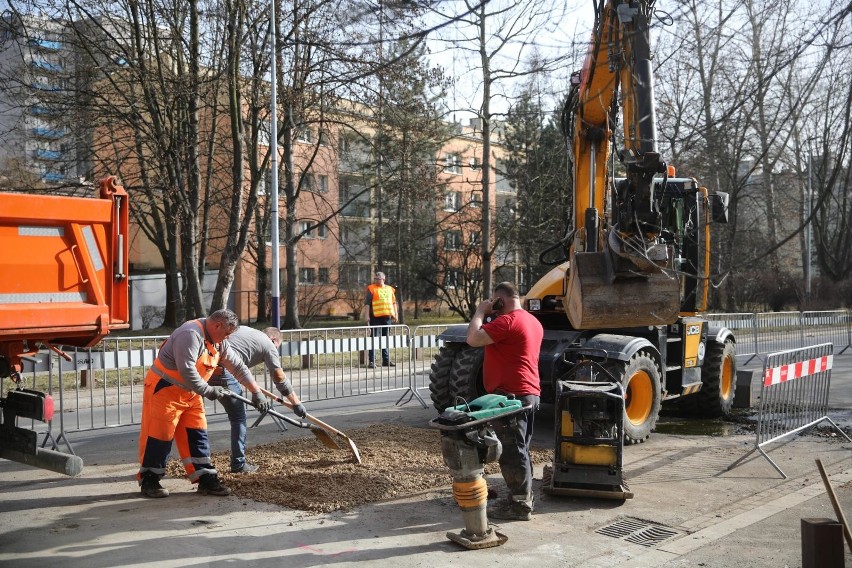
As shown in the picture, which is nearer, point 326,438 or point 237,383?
point 326,438

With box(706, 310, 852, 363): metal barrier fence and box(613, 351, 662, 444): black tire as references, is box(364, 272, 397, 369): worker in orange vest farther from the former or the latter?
box(613, 351, 662, 444): black tire

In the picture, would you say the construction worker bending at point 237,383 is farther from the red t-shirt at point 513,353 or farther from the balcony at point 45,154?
the balcony at point 45,154

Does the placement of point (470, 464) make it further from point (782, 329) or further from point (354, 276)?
point (354, 276)

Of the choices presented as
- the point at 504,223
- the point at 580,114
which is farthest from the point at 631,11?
the point at 504,223

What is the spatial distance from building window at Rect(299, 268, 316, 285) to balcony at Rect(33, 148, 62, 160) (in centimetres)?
1986

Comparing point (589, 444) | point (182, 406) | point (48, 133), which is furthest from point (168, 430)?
point (48, 133)

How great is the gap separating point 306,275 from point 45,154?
66.9 ft

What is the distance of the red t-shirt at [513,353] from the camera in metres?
6.38

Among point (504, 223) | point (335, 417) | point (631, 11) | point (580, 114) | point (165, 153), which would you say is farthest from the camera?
point (504, 223)

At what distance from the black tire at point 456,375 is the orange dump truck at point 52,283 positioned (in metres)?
4.04

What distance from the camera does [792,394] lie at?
9.11 meters

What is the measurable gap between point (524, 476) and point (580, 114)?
4.99 metres

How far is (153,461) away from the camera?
6715 mm

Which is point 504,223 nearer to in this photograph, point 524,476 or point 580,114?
point 580,114
